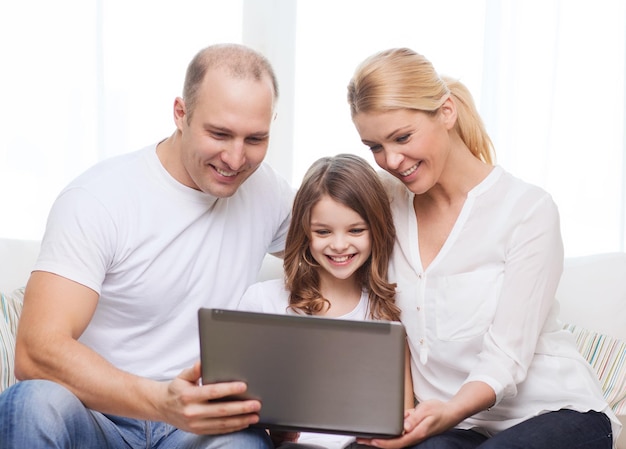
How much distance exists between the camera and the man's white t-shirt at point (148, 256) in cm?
188

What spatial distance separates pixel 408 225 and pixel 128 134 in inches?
50.3

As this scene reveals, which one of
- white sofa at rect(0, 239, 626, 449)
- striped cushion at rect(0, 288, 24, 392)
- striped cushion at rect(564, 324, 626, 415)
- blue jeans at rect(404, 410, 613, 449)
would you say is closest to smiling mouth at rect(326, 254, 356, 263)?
white sofa at rect(0, 239, 626, 449)

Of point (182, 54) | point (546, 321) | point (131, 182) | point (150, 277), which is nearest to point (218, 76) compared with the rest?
point (131, 182)

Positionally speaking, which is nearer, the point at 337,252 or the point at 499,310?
the point at 499,310

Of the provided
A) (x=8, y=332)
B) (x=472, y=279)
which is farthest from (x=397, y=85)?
(x=8, y=332)

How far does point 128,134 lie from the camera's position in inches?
116

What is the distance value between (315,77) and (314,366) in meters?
1.71

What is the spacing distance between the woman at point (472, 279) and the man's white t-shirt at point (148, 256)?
41 centimetres

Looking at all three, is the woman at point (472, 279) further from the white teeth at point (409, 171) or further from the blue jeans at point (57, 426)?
the blue jeans at point (57, 426)

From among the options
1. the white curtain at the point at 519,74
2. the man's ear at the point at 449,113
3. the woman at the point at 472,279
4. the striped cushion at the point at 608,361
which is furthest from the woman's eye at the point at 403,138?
the white curtain at the point at 519,74

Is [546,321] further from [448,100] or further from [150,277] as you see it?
[150,277]

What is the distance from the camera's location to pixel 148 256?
1934 mm

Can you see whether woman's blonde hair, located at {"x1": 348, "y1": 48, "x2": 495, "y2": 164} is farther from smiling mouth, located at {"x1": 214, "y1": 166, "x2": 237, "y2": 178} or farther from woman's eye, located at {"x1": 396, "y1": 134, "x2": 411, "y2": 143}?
smiling mouth, located at {"x1": 214, "y1": 166, "x2": 237, "y2": 178}

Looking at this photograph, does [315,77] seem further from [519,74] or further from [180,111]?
[180,111]
